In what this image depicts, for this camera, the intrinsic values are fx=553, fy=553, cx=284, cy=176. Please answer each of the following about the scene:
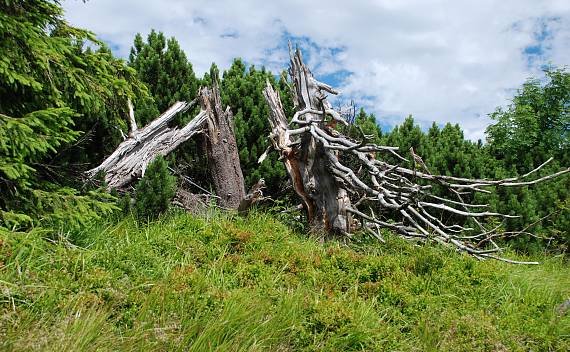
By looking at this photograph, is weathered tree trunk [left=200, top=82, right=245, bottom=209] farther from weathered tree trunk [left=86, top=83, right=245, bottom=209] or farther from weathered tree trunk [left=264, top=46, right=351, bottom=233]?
weathered tree trunk [left=264, top=46, right=351, bottom=233]

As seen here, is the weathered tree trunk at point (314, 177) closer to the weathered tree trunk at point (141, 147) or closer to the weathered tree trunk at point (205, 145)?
the weathered tree trunk at point (205, 145)

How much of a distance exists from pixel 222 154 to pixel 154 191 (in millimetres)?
1782

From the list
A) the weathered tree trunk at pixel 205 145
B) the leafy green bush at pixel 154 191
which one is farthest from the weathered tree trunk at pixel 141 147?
the leafy green bush at pixel 154 191

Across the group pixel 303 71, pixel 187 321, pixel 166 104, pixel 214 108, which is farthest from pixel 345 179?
pixel 166 104

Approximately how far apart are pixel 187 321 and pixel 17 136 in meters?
2.29

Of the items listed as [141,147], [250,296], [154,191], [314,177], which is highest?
[141,147]

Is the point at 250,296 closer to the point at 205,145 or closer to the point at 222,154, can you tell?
the point at 222,154

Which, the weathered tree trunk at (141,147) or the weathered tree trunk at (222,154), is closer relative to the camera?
the weathered tree trunk at (141,147)

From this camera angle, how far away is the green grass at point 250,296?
4.05m

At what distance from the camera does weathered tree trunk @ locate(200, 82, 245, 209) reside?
8648 mm

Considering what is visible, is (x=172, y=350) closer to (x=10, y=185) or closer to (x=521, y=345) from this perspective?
(x=10, y=185)

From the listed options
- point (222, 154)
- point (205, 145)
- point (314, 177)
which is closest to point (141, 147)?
point (205, 145)

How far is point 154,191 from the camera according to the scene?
7176 millimetres

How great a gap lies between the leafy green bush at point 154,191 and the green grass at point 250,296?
1.37 feet
